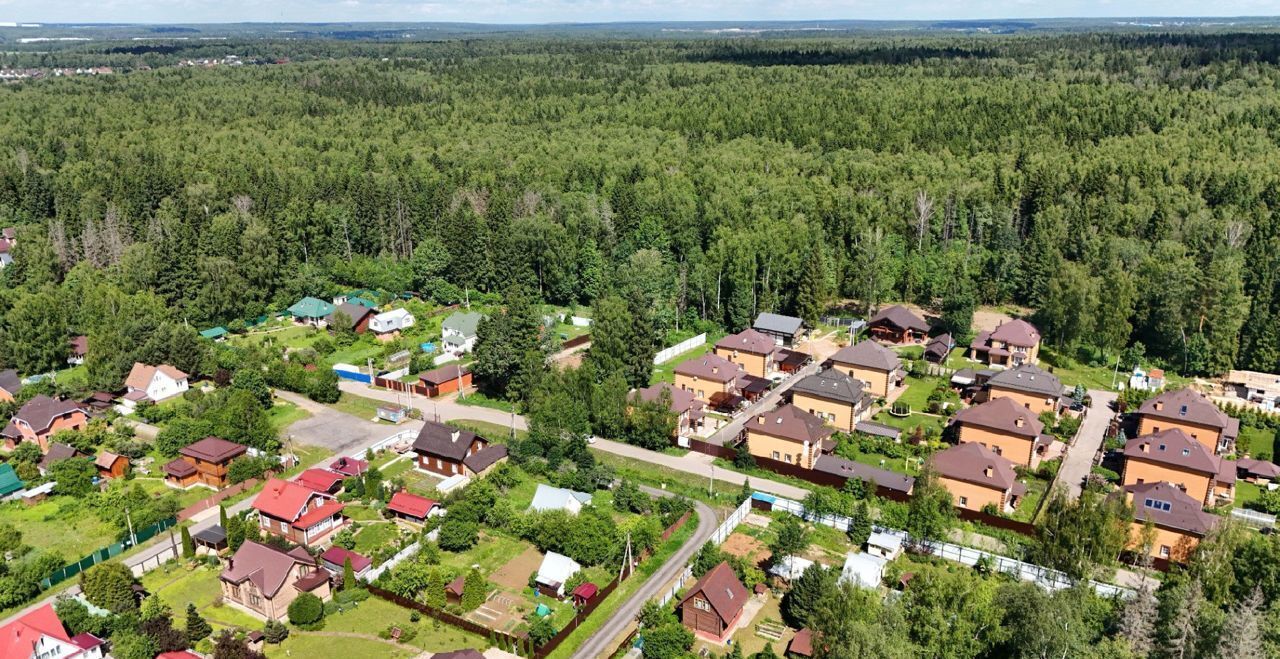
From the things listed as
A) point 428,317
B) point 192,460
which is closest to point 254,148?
point 428,317

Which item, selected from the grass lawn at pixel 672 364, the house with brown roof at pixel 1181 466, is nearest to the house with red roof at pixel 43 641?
the grass lawn at pixel 672 364

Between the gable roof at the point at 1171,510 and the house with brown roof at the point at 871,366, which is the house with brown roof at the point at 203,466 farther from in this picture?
the gable roof at the point at 1171,510

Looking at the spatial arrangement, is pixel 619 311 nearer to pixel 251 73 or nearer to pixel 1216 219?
pixel 1216 219

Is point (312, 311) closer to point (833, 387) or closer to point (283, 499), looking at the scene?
point (283, 499)

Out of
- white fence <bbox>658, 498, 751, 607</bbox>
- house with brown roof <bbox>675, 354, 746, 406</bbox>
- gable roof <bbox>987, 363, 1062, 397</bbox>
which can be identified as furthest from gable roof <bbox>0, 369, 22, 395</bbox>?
gable roof <bbox>987, 363, 1062, 397</bbox>

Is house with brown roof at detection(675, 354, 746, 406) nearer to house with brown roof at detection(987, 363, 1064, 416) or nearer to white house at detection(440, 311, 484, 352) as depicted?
house with brown roof at detection(987, 363, 1064, 416)

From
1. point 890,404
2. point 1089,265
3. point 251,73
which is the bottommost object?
point 890,404
